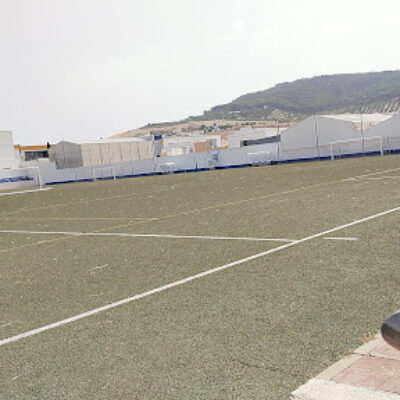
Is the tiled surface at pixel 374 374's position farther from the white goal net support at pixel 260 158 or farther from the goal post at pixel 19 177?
the goal post at pixel 19 177

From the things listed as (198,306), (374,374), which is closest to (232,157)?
(198,306)

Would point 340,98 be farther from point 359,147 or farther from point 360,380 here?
point 360,380

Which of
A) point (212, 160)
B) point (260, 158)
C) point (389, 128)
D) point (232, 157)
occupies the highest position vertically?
point (389, 128)

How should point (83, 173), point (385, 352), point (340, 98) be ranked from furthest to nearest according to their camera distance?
point (340, 98)
point (83, 173)
point (385, 352)

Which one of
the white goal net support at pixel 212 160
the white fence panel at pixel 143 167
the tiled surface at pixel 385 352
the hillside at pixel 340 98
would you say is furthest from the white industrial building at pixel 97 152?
the hillside at pixel 340 98

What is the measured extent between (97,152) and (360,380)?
269ft

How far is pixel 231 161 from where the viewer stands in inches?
2028

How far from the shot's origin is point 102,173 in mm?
61250

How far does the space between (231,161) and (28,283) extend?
147 ft

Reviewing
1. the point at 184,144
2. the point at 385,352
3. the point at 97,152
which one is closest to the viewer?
the point at 385,352

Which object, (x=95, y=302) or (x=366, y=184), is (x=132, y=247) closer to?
(x=95, y=302)

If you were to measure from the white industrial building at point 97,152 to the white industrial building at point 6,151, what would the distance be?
38.7 ft

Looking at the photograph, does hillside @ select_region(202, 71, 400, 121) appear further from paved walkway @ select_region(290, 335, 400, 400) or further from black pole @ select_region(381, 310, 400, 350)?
black pole @ select_region(381, 310, 400, 350)

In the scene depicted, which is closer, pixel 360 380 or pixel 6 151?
pixel 360 380
